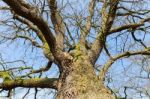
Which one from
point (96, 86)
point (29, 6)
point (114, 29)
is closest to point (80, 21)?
point (114, 29)

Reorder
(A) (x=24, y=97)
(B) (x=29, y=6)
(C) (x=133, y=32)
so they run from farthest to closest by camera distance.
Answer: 1. (C) (x=133, y=32)
2. (A) (x=24, y=97)
3. (B) (x=29, y=6)

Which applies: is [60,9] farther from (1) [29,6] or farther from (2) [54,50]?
(1) [29,6]

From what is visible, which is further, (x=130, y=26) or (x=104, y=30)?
(x=130, y=26)

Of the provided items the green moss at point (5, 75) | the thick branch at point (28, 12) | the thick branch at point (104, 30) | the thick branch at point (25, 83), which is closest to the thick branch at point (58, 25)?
the thick branch at point (104, 30)

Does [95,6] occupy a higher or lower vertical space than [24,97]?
higher

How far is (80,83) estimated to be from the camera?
7094mm

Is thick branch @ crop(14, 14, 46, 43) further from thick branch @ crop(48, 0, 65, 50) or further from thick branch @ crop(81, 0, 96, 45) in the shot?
thick branch @ crop(81, 0, 96, 45)

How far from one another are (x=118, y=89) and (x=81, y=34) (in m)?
1.78

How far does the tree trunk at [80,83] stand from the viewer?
6887 millimetres

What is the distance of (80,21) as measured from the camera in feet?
27.4

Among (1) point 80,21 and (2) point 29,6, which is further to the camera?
(1) point 80,21

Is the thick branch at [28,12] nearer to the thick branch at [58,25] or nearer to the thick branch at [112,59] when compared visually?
the thick branch at [58,25]

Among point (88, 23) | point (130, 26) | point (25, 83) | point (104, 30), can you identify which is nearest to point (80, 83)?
point (25, 83)

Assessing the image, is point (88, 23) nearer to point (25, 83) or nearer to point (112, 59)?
point (112, 59)
